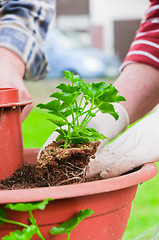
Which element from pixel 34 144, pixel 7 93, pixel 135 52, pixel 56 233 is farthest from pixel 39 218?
pixel 34 144

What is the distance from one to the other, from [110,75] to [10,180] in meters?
6.75

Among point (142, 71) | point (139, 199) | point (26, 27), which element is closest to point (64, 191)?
point (142, 71)

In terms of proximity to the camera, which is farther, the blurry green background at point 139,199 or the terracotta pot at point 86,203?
the blurry green background at point 139,199

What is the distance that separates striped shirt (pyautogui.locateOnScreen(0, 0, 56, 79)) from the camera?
1363mm

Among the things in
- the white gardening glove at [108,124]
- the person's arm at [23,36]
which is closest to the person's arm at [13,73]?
the person's arm at [23,36]

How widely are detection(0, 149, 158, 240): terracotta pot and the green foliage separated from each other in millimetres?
14

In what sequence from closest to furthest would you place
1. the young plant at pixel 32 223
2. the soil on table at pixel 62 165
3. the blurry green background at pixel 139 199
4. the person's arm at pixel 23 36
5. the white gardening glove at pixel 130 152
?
the young plant at pixel 32 223 < the soil on table at pixel 62 165 < the white gardening glove at pixel 130 152 < the person's arm at pixel 23 36 < the blurry green background at pixel 139 199

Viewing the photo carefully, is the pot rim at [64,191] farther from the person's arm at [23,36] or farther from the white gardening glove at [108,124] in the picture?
the person's arm at [23,36]

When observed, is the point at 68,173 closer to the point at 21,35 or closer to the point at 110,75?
the point at 21,35

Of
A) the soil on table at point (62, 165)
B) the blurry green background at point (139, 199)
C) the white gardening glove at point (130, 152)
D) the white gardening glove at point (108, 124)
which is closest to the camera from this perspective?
the soil on table at point (62, 165)

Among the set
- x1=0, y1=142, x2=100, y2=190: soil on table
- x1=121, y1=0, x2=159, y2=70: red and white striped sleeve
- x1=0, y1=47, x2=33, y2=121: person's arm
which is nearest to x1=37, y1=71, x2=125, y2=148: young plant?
x1=0, y1=142, x2=100, y2=190: soil on table

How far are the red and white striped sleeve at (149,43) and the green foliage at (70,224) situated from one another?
777 mm

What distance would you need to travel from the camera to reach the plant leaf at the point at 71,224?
67 centimetres

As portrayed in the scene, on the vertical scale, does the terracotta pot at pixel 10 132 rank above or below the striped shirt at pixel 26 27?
below
